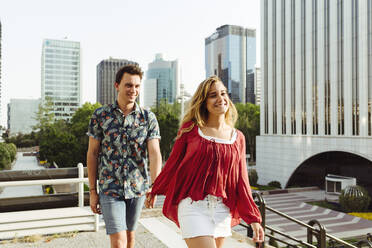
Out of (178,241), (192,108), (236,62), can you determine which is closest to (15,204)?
(178,241)

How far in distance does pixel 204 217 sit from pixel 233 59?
133 meters

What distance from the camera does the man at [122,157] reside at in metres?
2.94

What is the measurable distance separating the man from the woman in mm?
227

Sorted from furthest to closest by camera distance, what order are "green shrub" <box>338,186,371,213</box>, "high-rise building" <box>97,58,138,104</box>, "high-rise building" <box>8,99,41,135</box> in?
"high-rise building" <box>97,58,138,104</box> → "high-rise building" <box>8,99,41,135</box> → "green shrub" <box>338,186,371,213</box>

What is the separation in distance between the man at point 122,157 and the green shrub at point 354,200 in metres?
26.0

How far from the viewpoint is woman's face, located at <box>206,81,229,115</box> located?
2.84 metres

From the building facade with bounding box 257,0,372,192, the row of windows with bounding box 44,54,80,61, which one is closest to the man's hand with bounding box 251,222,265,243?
the building facade with bounding box 257,0,372,192

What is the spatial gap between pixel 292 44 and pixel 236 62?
9637cm

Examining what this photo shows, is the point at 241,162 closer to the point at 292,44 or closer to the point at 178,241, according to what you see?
the point at 178,241

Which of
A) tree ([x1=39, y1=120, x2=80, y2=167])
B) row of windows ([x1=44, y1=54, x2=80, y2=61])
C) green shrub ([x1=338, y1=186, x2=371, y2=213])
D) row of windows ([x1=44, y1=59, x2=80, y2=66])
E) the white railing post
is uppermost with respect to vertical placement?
row of windows ([x1=44, y1=54, x2=80, y2=61])

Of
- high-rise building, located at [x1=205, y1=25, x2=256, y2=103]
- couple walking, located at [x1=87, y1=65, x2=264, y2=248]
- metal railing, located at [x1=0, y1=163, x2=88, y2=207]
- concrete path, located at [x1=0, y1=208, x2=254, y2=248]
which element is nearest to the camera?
couple walking, located at [x1=87, y1=65, x2=264, y2=248]

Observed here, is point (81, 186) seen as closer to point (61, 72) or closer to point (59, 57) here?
point (61, 72)

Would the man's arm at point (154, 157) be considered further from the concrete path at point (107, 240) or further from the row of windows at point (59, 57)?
the row of windows at point (59, 57)

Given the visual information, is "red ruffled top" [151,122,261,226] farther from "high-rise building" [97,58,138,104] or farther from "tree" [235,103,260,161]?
"high-rise building" [97,58,138,104]
